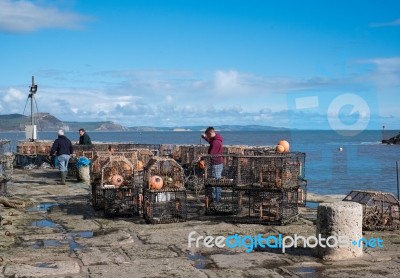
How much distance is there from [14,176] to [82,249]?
1420 cm

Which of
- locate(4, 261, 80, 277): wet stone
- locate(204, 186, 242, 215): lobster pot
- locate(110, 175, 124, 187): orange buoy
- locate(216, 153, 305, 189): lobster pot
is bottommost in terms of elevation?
locate(4, 261, 80, 277): wet stone

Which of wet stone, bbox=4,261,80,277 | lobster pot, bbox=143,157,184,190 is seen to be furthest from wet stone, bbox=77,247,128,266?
lobster pot, bbox=143,157,184,190

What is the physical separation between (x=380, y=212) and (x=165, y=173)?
5.00 metres

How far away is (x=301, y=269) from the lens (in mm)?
8234

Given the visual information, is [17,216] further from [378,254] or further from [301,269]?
[378,254]

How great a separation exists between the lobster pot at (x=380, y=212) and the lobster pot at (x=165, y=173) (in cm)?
407

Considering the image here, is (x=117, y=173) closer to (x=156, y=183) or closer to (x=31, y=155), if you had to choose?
(x=156, y=183)

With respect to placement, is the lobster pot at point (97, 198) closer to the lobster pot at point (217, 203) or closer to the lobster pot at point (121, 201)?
the lobster pot at point (121, 201)

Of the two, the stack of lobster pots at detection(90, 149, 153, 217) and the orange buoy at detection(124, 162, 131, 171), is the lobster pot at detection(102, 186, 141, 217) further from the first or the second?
the orange buoy at detection(124, 162, 131, 171)

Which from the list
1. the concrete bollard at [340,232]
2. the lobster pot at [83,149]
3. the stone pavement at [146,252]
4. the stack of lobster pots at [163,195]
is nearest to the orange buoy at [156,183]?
the stack of lobster pots at [163,195]

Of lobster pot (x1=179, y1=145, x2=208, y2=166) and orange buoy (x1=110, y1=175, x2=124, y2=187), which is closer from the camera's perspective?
orange buoy (x1=110, y1=175, x2=124, y2=187)

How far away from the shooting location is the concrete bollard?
28.5ft

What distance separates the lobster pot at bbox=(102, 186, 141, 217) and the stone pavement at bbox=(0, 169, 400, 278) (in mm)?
292

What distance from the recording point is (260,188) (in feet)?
38.5
